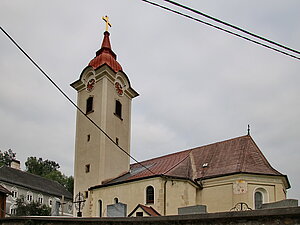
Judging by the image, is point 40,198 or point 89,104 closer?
point 89,104

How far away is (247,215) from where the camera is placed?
776 cm

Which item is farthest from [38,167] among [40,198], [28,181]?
[40,198]

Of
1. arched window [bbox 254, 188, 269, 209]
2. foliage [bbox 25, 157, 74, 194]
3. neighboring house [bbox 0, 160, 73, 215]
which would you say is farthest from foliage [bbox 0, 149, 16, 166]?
arched window [bbox 254, 188, 269, 209]

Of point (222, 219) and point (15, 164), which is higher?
point (15, 164)

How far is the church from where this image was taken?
22.8 metres

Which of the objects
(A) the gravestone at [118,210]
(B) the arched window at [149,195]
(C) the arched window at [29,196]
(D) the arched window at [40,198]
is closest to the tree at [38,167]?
(D) the arched window at [40,198]

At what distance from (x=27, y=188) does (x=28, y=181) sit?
1647 mm

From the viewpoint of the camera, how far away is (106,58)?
3197cm

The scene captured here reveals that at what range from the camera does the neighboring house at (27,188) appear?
39400 millimetres

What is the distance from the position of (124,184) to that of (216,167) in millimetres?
6072

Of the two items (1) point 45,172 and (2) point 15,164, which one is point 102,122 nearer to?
(2) point 15,164

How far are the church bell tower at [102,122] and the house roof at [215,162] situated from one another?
1690 mm

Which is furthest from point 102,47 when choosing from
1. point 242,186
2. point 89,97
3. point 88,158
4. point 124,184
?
point 242,186

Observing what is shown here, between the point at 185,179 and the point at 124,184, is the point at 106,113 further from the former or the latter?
the point at 185,179
